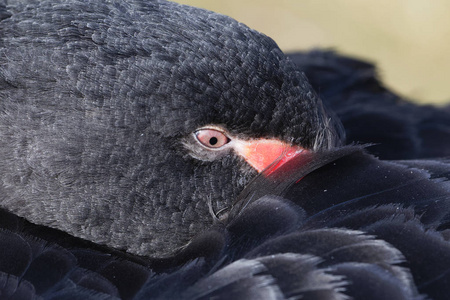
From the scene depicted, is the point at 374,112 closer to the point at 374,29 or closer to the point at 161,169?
the point at 161,169

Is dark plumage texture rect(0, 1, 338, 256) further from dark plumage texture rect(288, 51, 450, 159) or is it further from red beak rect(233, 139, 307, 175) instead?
dark plumage texture rect(288, 51, 450, 159)

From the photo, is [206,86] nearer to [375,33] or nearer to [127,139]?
[127,139]

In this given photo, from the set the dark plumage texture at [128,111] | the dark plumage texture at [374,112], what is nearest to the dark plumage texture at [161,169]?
the dark plumage texture at [128,111]

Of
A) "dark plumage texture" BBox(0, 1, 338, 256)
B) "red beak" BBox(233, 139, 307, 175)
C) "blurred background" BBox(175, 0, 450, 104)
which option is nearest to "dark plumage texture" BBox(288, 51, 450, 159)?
"red beak" BBox(233, 139, 307, 175)

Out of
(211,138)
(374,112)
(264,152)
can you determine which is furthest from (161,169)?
(374,112)

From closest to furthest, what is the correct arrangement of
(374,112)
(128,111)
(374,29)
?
(128,111) → (374,112) → (374,29)

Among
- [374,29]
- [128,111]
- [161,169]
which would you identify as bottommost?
[161,169]
